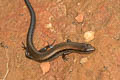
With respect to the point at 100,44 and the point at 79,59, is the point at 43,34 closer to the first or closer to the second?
the point at 79,59

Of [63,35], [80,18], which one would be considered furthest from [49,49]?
[80,18]

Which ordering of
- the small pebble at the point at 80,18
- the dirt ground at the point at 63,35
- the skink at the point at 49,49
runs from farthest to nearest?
the small pebble at the point at 80,18, the skink at the point at 49,49, the dirt ground at the point at 63,35

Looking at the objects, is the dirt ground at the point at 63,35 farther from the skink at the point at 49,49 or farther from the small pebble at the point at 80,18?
the skink at the point at 49,49

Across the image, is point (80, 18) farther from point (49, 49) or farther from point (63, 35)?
point (49, 49)

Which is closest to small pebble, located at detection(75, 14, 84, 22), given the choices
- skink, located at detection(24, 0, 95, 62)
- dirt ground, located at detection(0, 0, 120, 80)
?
dirt ground, located at detection(0, 0, 120, 80)

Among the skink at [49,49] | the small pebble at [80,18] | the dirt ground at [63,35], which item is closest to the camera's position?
the dirt ground at [63,35]

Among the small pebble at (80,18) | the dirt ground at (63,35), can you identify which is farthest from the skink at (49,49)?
the small pebble at (80,18)

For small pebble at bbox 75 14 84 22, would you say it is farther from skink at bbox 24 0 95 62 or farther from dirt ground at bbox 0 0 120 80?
skink at bbox 24 0 95 62
